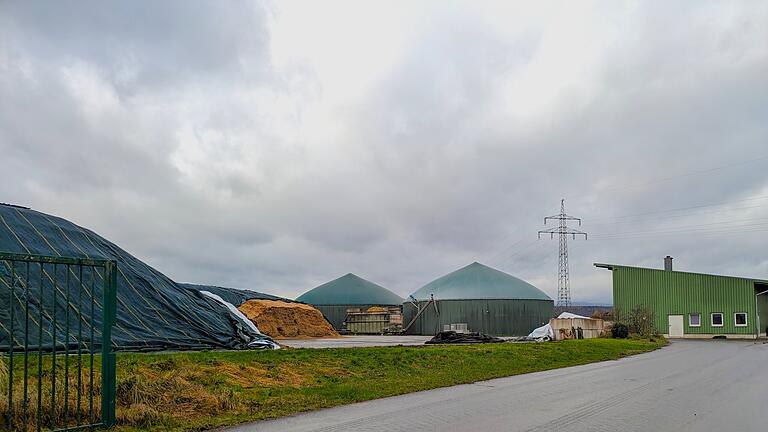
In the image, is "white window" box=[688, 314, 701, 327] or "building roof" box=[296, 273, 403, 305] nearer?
"white window" box=[688, 314, 701, 327]

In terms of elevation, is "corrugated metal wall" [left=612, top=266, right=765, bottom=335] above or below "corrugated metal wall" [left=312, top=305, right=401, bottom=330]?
above

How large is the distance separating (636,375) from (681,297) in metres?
41.3

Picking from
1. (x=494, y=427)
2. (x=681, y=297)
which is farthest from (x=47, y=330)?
(x=681, y=297)

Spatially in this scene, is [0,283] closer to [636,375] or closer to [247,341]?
[247,341]

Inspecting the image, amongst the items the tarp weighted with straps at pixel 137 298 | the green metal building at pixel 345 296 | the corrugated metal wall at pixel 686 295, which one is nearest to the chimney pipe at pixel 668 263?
the corrugated metal wall at pixel 686 295

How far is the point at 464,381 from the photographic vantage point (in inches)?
→ 659

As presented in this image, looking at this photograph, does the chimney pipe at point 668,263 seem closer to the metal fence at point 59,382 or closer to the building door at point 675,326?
the building door at point 675,326

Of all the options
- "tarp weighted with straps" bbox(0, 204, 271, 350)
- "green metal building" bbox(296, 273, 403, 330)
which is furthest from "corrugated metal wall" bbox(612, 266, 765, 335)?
"tarp weighted with straps" bbox(0, 204, 271, 350)

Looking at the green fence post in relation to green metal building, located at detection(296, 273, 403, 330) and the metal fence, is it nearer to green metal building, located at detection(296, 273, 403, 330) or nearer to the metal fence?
the metal fence

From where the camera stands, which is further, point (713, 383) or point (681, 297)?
point (681, 297)

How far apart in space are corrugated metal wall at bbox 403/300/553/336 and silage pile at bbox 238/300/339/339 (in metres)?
15.6

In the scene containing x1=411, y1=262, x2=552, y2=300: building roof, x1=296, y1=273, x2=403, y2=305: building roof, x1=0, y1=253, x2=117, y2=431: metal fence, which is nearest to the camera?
x1=0, y1=253, x2=117, y2=431: metal fence

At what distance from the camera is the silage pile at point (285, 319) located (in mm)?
46250

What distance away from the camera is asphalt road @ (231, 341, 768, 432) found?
9.84 m
